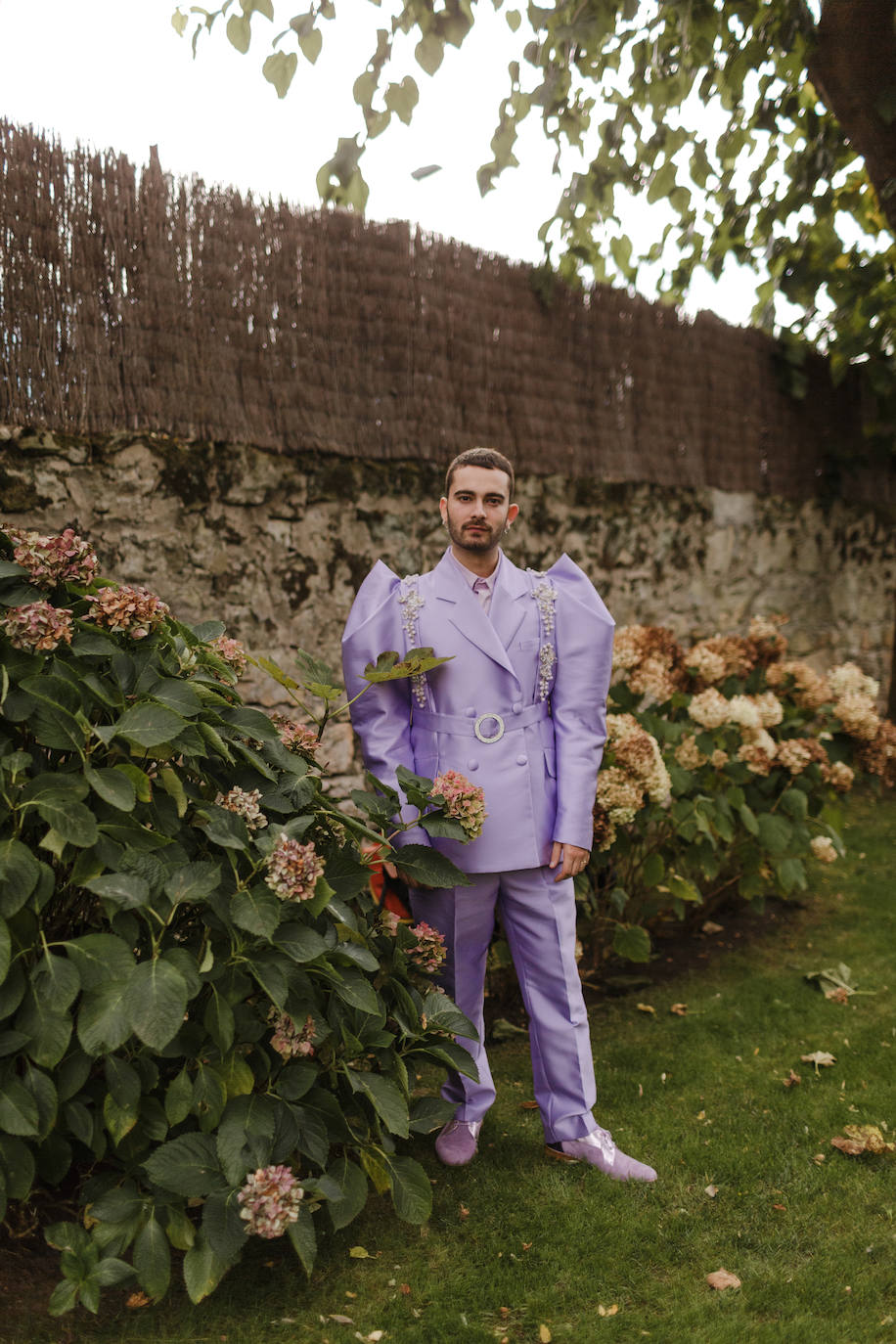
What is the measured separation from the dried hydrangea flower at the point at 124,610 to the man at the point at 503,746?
28.5 inches

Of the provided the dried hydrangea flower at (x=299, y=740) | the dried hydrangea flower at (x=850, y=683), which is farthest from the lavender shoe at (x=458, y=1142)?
the dried hydrangea flower at (x=850, y=683)

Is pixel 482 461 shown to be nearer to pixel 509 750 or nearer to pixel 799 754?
pixel 509 750

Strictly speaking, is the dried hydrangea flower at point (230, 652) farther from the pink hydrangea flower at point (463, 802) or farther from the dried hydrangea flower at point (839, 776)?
the dried hydrangea flower at point (839, 776)

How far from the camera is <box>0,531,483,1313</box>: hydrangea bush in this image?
189cm

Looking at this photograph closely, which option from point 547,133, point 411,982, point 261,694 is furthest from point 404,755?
point 547,133

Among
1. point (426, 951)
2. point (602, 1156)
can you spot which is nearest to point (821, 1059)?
point (602, 1156)

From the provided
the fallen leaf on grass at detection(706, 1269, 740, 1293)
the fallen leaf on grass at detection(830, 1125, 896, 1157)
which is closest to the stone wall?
the fallen leaf on grass at detection(830, 1125, 896, 1157)

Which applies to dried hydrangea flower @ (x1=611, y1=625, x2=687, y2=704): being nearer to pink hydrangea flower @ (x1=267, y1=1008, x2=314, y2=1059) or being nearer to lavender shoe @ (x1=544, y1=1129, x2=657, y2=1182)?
lavender shoe @ (x1=544, y1=1129, x2=657, y2=1182)

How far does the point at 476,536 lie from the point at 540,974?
3.97 feet

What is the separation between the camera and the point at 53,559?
2.15 metres

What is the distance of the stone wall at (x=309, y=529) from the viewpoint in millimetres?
3627

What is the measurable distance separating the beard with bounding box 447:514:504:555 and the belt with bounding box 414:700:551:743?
0.45 meters

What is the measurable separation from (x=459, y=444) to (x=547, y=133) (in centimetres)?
145

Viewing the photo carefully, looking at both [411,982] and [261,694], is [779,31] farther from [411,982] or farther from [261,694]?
[411,982]
